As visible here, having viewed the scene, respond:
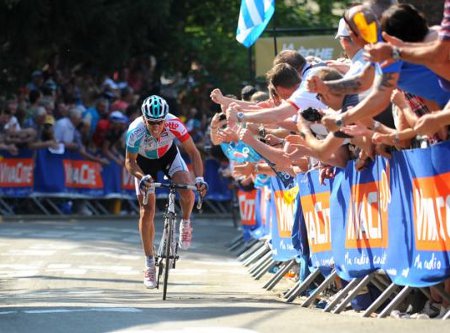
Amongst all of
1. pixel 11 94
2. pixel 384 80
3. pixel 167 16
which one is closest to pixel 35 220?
pixel 11 94

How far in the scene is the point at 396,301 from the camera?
9.95 metres

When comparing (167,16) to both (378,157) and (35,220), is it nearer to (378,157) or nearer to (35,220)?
(35,220)

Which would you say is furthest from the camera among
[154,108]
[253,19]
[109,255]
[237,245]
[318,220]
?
[237,245]

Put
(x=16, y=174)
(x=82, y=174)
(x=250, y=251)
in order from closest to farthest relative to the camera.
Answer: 1. (x=250, y=251)
2. (x=16, y=174)
3. (x=82, y=174)

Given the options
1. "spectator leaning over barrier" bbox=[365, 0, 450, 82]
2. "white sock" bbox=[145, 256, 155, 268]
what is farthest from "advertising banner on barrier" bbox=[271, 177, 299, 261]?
"spectator leaning over barrier" bbox=[365, 0, 450, 82]

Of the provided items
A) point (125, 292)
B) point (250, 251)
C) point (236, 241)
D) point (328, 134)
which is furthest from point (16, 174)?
point (328, 134)

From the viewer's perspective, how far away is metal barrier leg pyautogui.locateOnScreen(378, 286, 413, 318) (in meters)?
9.91

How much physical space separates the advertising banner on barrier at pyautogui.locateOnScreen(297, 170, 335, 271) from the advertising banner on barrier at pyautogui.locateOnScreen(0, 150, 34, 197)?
1428cm

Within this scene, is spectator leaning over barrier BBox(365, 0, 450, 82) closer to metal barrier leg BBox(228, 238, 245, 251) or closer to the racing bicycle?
the racing bicycle

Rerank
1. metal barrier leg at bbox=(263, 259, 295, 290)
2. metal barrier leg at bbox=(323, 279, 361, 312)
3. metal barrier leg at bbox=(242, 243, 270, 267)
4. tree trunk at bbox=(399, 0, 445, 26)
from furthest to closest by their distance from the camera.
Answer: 1. tree trunk at bbox=(399, 0, 445, 26)
2. metal barrier leg at bbox=(242, 243, 270, 267)
3. metal barrier leg at bbox=(263, 259, 295, 290)
4. metal barrier leg at bbox=(323, 279, 361, 312)

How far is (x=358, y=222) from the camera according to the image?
11086mm

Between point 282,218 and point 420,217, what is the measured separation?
5.69 meters

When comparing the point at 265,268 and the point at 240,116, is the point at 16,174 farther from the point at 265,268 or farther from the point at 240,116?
the point at 240,116

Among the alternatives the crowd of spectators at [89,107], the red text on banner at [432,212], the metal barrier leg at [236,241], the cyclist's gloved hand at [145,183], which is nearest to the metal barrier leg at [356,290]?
the red text on banner at [432,212]
